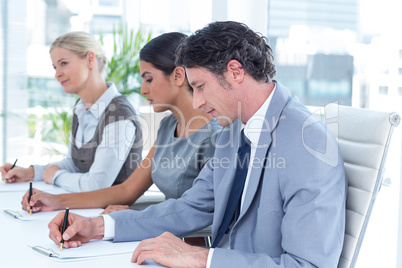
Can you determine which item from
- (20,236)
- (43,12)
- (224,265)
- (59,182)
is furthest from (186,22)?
(224,265)

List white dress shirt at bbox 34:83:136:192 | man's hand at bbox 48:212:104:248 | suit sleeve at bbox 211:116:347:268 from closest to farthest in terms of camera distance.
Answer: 1. suit sleeve at bbox 211:116:347:268
2. man's hand at bbox 48:212:104:248
3. white dress shirt at bbox 34:83:136:192

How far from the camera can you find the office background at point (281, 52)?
2583mm

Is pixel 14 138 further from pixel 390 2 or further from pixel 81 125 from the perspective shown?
pixel 390 2

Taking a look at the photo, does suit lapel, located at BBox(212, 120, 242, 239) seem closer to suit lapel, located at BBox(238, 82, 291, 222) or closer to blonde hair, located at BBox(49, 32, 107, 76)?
suit lapel, located at BBox(238, 82, 291, 222)

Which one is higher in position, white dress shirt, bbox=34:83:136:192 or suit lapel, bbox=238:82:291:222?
suit lapel, bbox=238:82:291:222

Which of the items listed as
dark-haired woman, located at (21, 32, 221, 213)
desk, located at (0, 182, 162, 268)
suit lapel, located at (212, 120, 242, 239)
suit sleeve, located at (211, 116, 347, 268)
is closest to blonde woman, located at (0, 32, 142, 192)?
dark-haired woman, located at (21, 32, 221, 213)

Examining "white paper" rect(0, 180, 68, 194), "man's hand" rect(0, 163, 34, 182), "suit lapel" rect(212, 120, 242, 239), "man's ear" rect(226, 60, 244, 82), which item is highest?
"man's ear" rect(226, 60, 244, 82)

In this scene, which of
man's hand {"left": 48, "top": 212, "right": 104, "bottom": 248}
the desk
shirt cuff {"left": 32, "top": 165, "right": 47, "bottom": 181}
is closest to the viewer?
the desk

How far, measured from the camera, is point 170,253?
3.95ft

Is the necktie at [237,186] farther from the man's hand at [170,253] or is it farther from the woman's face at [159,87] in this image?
the woman's face at [159,87]

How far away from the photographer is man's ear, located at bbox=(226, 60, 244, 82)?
1.37 m

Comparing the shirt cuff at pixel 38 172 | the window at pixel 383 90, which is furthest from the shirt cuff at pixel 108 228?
the window at pixel 383 90

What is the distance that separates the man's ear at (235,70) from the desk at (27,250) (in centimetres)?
57

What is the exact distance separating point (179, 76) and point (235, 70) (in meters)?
0.73
